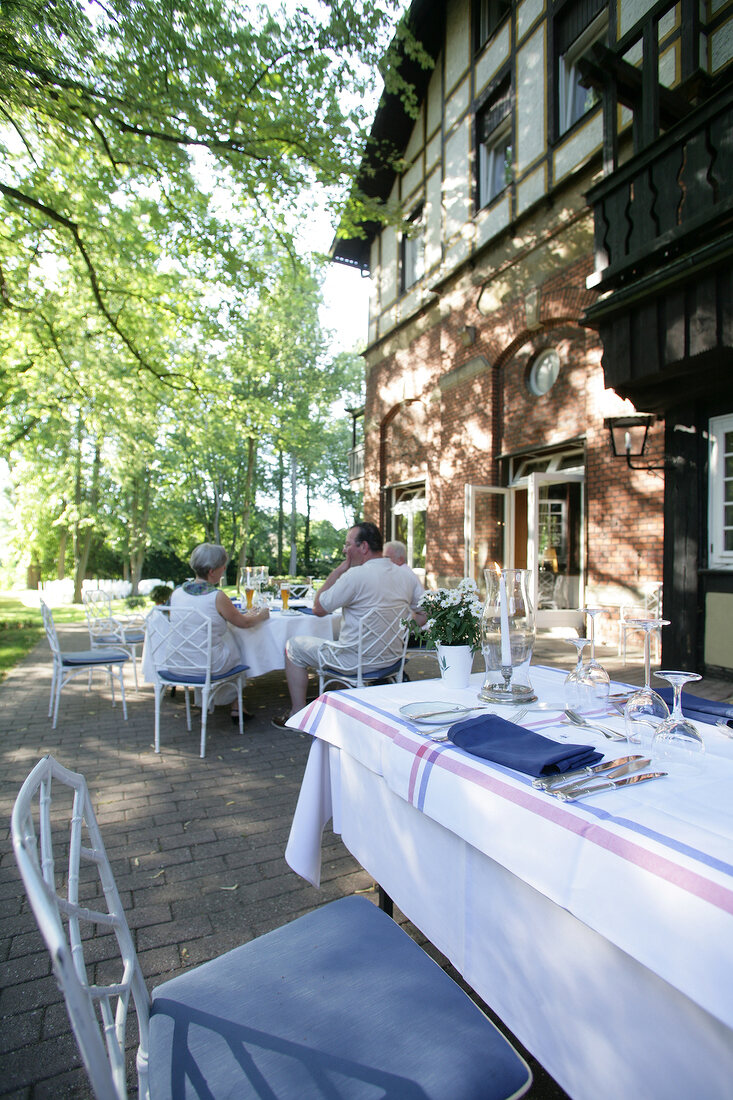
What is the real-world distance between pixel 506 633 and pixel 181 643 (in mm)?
2938

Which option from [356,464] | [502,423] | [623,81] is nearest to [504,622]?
[623,81]

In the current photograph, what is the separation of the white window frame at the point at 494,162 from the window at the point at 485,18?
1554 mm

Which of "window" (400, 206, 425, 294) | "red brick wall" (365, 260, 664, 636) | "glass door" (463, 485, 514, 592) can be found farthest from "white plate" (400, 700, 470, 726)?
"window" (400, 206, 425, 294)

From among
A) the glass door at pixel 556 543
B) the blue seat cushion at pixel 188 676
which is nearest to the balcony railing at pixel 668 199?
the glass door at pixel 556 543

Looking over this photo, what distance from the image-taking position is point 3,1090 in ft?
4.70

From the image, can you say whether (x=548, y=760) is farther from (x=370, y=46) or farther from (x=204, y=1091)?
(x=370, y=46)

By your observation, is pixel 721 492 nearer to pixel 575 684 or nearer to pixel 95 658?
pixel 575 684

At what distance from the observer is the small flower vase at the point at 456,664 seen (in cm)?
196

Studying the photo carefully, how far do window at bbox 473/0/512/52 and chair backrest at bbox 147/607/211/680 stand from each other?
11.1m

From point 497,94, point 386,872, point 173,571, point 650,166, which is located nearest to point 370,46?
point 650,166

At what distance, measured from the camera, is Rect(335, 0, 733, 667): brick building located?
23.2 ft

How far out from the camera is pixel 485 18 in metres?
9.87

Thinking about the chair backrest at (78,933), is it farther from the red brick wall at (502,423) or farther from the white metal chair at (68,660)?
the red brick wall at (502,423)

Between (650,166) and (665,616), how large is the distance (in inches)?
175
